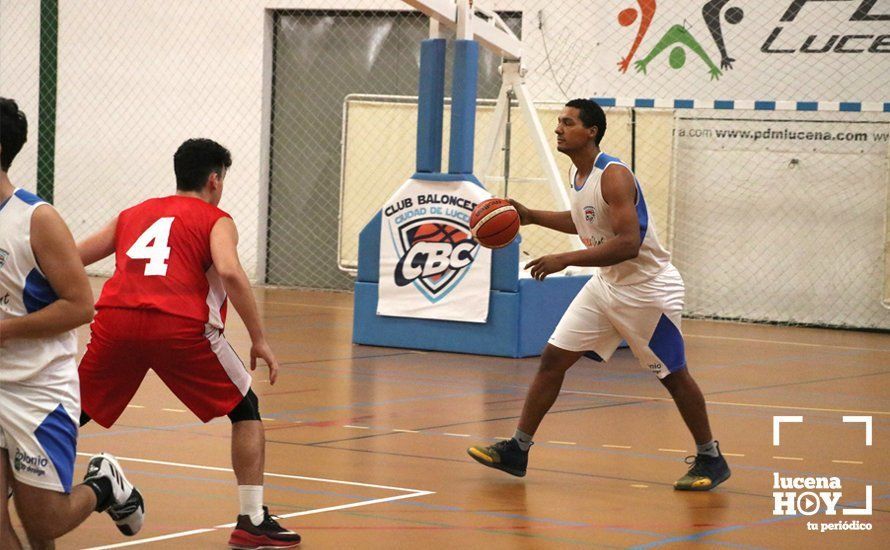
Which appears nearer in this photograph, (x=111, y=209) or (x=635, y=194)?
(x=635, y=194)

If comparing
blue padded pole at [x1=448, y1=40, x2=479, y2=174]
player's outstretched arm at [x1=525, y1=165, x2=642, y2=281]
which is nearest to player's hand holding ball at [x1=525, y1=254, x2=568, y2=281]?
player's outstretched arm at [x1=525, y1=165, x2=642, y2=281]

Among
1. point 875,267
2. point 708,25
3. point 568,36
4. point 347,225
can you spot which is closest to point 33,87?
point 347,225

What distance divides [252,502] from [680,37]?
11.3 metres

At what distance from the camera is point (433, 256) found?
439 inches

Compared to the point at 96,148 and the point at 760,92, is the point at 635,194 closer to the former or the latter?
the point at 760,92

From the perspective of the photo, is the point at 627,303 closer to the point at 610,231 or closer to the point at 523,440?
the point at 610,231

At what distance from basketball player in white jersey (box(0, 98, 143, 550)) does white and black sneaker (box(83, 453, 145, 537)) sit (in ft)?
1.40

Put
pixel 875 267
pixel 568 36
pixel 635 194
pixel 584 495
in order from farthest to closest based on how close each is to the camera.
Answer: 1. pixel 568 36
2. pixel 875 267
3. pixel 635 194
4. pixel 584 495

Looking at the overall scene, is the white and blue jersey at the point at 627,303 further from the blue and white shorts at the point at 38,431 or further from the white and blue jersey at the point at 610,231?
the blue and white shorts at the point at 38,431

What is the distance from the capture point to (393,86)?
16.5 m

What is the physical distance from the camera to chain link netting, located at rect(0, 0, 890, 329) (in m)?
14.5

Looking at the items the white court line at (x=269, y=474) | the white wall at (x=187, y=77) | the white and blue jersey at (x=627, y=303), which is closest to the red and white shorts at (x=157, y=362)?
the white court line at (x=269, y=474)

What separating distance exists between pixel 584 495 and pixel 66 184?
1345cm

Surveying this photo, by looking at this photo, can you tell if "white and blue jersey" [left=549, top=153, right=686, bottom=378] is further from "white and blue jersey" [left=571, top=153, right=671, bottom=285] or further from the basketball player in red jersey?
the basketball player in red jersey
